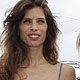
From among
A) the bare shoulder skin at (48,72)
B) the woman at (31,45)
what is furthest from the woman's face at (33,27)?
the bare shoulder skin at (48,72)

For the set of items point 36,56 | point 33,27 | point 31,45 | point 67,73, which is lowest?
point 67,73

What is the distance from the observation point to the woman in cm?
209

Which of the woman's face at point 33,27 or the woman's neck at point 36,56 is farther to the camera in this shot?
the woman's neck at point 36,56

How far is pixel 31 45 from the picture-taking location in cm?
211

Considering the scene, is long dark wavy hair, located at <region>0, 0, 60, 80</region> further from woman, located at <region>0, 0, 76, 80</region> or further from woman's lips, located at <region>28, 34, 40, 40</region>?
woman's lips, located at <region>28, 34, 40, 40</region>

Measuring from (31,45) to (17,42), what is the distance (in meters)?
0.19

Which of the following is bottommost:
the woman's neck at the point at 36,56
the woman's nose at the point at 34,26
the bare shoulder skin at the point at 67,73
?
the bare shoulder skin at the point at 67,73

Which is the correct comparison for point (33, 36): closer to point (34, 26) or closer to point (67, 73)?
point (34, 26)

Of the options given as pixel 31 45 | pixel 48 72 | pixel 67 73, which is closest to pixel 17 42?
pixel 31 45

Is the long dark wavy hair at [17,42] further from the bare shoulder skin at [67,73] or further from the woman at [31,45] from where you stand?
the bare shoulder skin at [67,73]

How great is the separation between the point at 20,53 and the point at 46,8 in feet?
1.64

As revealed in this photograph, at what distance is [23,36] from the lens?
212cm

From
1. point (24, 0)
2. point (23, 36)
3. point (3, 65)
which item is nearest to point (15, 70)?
point (3, 65)

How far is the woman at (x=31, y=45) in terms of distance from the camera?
209 cm
